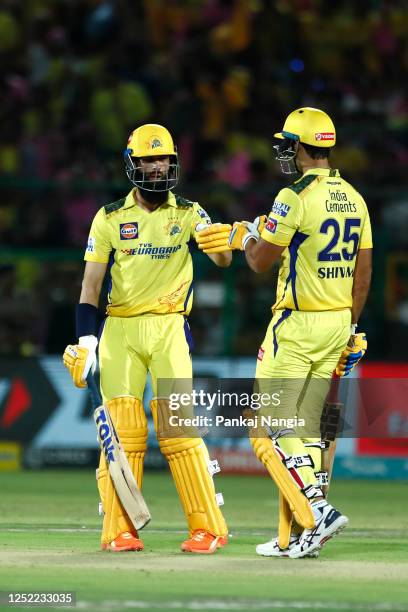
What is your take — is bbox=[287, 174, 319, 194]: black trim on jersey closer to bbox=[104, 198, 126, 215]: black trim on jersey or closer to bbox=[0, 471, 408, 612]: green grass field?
bbox=[104, 198, 126, 215]: black trim on jersey

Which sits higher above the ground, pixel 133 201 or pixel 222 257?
pixel 133 201

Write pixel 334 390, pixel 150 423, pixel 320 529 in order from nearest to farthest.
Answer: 1. pixel 320 529
2. pixel 334 390
3. pixel 150 423

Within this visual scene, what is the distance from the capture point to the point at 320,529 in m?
7.20

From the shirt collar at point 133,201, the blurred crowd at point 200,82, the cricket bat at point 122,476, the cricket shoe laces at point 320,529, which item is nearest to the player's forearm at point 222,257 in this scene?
the shirt collar at point 133,201

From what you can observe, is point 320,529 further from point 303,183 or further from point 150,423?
point 150,423

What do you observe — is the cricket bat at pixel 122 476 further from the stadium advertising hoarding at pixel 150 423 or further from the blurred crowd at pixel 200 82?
the blurred crowd at pixel 200 82

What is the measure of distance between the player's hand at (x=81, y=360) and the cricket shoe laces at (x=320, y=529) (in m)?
1.43

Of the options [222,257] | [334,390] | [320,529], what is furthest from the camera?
[334,390]

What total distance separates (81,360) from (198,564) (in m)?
1.31

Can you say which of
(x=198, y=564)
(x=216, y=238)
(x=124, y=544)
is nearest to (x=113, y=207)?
(x=216, y=238)

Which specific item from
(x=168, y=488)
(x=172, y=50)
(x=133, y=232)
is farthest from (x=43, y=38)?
(x=133, y=232)

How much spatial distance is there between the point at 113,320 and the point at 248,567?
65.8 inches

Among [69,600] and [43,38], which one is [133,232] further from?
[43,38]

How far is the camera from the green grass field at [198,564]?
586 cm
